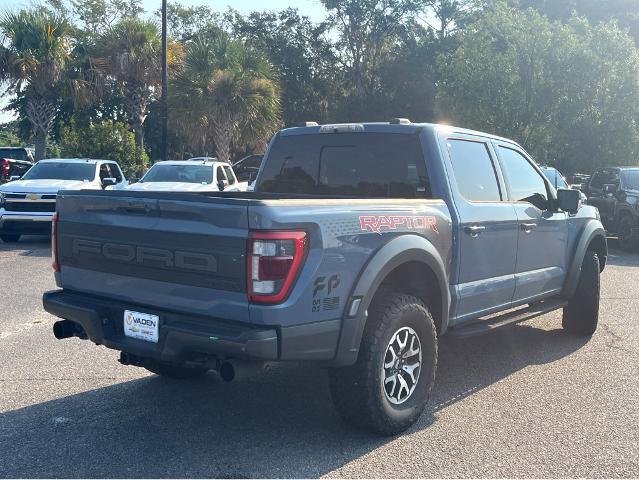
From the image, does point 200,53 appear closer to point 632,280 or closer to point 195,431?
point 632,280

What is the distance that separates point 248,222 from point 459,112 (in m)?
23.5

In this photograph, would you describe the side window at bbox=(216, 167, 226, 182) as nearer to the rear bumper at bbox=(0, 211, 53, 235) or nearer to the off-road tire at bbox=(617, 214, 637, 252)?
the rear bumper at bbox=(0, 211, 53, 235)

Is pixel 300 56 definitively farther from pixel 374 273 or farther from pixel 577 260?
pixel 374 273

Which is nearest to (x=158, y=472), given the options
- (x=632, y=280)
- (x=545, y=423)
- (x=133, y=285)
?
(x=133, y=285)

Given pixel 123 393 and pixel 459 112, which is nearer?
pixel 123 393

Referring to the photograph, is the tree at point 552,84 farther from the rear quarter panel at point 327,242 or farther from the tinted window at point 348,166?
the rear quarter panel at point 327,242

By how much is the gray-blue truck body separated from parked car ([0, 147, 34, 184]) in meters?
19.9

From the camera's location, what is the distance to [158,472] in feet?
12.7

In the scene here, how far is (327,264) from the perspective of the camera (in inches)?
154

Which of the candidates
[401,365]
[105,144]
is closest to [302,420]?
[401,365]

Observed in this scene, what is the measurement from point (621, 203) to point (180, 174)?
911cm

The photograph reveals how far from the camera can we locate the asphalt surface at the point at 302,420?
4.02m

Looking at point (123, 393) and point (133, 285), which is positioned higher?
point (133, 285)

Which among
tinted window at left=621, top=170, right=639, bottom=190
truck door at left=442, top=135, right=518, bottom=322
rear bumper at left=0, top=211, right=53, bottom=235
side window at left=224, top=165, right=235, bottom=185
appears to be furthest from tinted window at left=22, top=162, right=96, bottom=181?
tinted window at left=621, top=170, right=639, bottom=190
